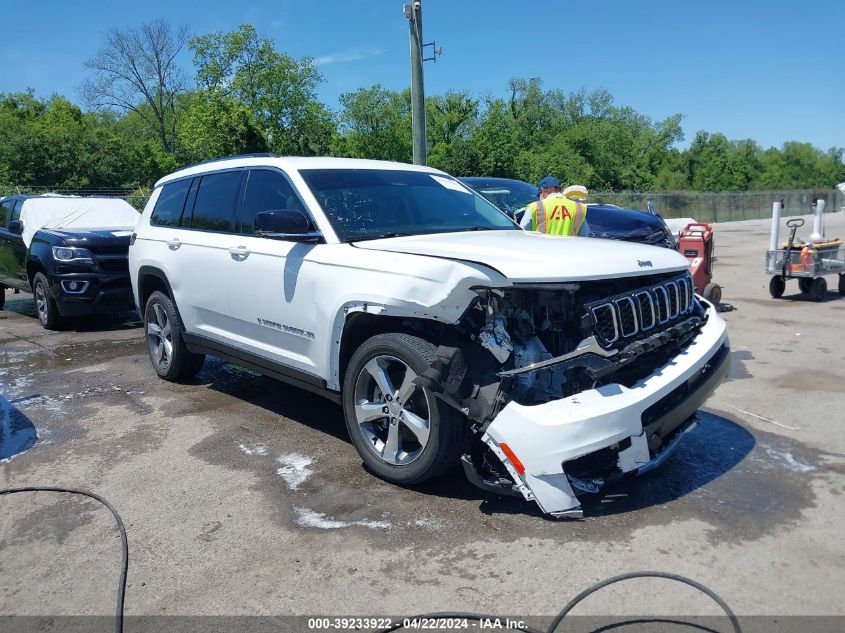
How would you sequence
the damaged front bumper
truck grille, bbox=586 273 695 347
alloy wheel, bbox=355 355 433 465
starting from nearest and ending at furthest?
the damaged front bumper < truck grille, bbox=586 273 695 347 < alloy wheel, bbox=355 355 433 465

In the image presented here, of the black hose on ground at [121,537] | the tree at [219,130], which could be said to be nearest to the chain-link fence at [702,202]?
the tree at [219,130]

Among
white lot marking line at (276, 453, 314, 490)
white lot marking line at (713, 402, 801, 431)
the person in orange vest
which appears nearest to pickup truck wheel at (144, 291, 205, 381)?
white lot marking line at (276, 453, 314, 490)

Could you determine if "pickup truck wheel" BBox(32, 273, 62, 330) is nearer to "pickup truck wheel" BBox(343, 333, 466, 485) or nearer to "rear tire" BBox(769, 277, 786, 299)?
"pickup truck wheel" BBox(343, 333, 466, 485)

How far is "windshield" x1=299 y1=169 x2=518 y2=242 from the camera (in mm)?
4660

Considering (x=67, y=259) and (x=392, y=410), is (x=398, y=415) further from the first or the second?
(x=67, y=259)

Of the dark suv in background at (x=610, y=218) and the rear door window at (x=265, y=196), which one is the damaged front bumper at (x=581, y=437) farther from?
the dark suv in background at (x=610, y=218)

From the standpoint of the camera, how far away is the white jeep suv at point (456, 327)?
11.3ft

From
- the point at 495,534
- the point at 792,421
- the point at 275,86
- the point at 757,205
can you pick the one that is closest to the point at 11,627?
the point at 495,534

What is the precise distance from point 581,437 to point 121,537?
7.61ft

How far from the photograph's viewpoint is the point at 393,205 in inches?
195

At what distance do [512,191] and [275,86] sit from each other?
6276 centimetres

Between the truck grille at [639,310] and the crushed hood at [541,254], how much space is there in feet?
0.37

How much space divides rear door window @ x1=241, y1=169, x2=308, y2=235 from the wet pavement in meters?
1.57

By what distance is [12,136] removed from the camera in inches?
1893
